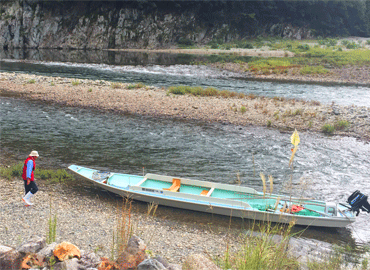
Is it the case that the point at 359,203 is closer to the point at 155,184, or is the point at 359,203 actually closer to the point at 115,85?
the point at 155,184

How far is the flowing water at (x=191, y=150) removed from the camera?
1750 cm

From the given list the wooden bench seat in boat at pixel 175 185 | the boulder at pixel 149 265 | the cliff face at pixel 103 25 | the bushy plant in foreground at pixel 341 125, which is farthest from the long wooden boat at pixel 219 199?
the cliff face at pixel 103 25

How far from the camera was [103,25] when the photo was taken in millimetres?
93812

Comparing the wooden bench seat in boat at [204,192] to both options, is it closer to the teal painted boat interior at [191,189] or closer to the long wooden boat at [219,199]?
the long wooden boat at [219,199]

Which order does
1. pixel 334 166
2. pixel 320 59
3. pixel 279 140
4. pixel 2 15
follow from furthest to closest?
pixel 2 15, pixel 320 59, pixel 279 140, pixel 334 166

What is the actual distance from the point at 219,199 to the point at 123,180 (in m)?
4.85

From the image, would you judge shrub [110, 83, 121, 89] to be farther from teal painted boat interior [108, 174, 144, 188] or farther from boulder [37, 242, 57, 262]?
boulder [37, 242, 57, 262]

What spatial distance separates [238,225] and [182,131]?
41.7 feet

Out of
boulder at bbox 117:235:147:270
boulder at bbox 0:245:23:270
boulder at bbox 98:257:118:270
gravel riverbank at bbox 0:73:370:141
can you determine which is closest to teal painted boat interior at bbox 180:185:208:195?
boulder at bbox 117:235:147:270

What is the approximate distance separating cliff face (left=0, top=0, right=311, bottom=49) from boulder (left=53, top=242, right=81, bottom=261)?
90330 millimetres

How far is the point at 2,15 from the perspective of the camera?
90188 mm

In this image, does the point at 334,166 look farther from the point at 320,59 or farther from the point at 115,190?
the point at 320,59

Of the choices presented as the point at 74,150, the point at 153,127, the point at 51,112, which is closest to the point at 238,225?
the point at 74,150

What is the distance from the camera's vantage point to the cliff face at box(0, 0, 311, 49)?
9081 centimetres
